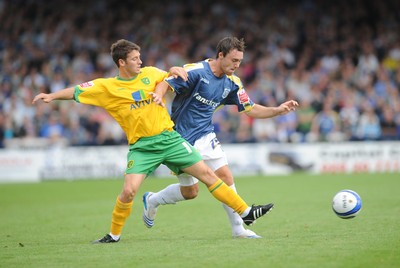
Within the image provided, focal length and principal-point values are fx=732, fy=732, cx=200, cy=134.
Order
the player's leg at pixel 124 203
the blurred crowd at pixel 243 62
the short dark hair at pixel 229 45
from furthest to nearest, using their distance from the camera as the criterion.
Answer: the blurred crowd at pixel 243 62, the short dark hair at pixel 229 45, the player's leg at pixel 124 203

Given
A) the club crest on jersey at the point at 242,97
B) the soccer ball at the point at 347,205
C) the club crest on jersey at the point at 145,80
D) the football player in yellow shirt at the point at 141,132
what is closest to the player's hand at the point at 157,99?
the football player in yellow shirt at the point at 141,132

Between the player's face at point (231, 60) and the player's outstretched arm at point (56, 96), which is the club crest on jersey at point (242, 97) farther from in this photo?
the player's outstretched arm at point (56, 96)

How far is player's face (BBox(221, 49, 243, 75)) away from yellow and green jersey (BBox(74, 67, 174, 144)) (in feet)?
2.90

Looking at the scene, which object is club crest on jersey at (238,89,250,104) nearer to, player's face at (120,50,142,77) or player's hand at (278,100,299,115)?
player's hand at (278,100,299,115)

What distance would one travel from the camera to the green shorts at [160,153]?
29.4 feet

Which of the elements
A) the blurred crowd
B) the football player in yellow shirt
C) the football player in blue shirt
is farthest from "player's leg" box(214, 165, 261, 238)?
the blurred crowd

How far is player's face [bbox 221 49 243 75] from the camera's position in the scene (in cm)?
907

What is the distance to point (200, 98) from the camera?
936cm

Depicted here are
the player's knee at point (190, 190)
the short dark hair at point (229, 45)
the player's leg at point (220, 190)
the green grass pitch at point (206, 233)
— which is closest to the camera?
the green grass pitch at point (206, 233)

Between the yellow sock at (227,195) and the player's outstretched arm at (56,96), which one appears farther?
the yellow sock at (227,195)

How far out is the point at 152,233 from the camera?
33.6 feet

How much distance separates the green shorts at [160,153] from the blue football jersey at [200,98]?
0.49 meters

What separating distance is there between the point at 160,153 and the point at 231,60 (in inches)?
57.2

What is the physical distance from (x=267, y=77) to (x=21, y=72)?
8782mm
